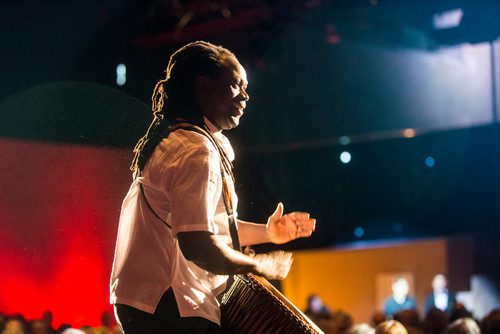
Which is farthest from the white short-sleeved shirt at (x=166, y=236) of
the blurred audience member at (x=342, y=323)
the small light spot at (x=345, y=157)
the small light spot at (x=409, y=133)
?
the small light spot at (x=409, y=133)

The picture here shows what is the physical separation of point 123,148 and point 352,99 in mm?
6471

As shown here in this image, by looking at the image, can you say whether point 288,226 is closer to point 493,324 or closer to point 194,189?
point 194,189

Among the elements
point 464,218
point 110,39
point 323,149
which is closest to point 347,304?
point 464,218

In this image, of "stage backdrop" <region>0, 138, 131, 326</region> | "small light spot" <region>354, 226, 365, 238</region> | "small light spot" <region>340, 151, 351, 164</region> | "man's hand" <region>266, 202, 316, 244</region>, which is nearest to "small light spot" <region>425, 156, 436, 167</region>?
"small light spot" <region>340, 151, 351, 164</region>

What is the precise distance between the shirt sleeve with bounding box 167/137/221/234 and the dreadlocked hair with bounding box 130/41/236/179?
220 mm

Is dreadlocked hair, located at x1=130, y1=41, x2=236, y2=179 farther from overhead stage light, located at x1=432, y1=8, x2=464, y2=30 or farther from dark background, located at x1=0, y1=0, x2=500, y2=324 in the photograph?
overhead stage light, located at x1=432, y1=8, x2=464, y2=30

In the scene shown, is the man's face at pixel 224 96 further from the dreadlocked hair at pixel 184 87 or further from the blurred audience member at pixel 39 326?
the blurred audience member at pixel 39 326

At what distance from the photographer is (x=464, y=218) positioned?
12.2m

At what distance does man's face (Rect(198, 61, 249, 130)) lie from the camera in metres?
2.67

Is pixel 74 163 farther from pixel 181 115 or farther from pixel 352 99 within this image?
pixel 352 99

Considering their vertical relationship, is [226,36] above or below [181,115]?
above

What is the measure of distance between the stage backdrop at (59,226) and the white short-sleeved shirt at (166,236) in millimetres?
1694

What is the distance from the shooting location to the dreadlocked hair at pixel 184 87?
2.66 meters

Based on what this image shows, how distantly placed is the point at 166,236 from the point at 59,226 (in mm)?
2043
